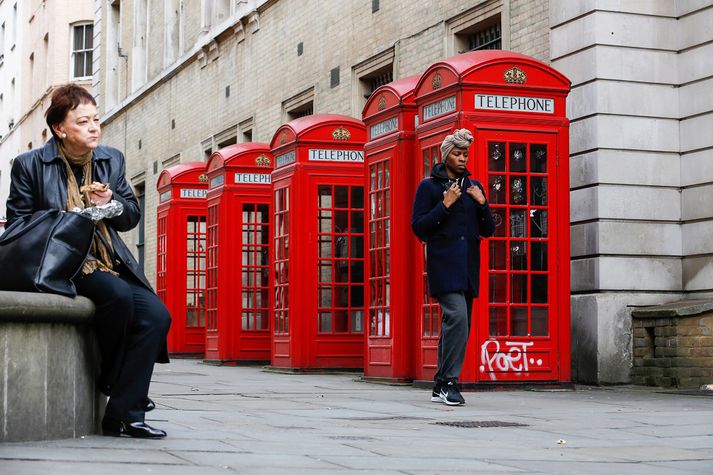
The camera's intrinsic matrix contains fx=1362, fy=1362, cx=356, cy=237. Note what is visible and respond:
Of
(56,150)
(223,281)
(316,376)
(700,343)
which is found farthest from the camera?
(223,281)

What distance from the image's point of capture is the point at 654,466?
6.04 metres

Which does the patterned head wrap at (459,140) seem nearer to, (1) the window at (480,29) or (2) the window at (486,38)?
(1) the window at (480,29)

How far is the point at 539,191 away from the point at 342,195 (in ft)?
12.8

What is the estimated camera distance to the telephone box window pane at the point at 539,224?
1135 cm

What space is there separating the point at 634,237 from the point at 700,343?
1.44 m

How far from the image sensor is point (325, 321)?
49.2 feet

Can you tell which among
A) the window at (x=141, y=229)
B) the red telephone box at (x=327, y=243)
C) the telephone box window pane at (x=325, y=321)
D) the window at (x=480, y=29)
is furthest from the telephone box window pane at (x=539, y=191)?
the window at (x=141, y=229)

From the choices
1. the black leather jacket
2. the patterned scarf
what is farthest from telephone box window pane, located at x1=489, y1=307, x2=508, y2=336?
the patterned scarf

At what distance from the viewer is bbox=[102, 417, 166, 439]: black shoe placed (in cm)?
652

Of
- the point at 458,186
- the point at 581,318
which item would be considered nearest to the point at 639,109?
the point at 581,318

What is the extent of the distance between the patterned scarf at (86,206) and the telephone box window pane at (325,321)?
8251mm

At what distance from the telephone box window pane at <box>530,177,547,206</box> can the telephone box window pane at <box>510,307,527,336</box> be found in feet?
2.94

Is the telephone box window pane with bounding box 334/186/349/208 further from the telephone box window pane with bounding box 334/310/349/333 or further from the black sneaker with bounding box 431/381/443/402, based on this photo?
the black sneaker with bounding box 431/381/443/402

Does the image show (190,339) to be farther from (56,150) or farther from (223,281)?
(56,150)
